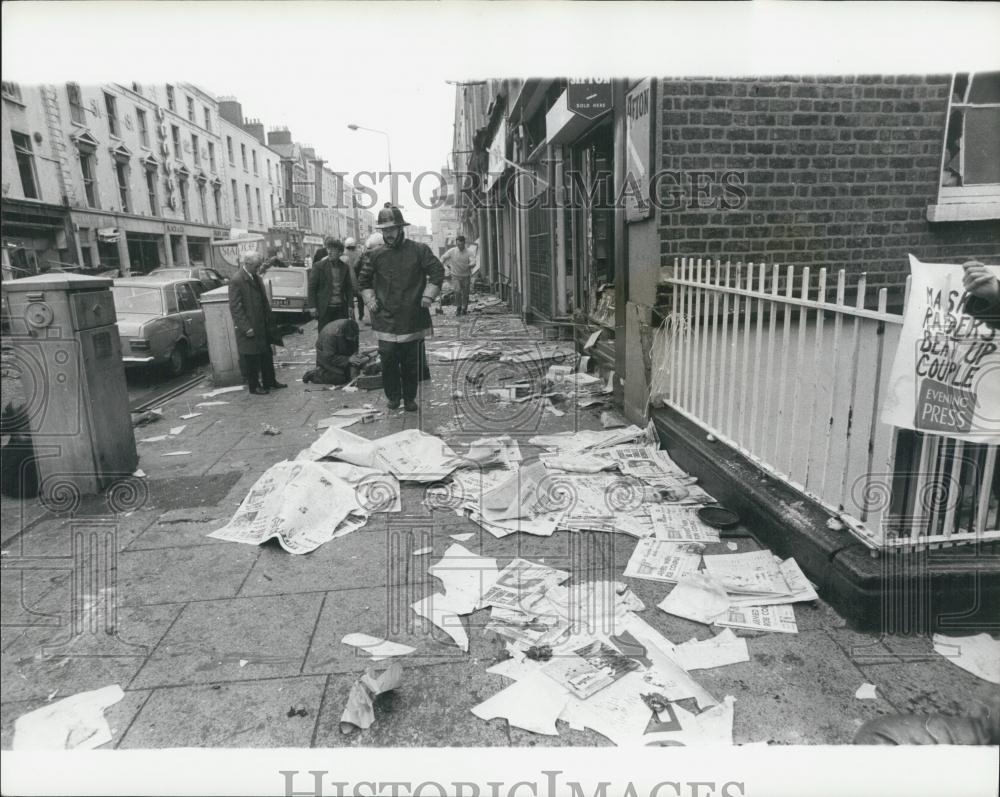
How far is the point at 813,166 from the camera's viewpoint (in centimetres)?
514

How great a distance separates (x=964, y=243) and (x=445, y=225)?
6281 centimetres

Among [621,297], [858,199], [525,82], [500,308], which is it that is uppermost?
[525,82]

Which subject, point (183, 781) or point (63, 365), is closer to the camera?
point (183, 781)

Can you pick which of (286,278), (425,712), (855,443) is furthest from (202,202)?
(425,712)

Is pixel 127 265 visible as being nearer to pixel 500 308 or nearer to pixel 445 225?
pixel 500 308

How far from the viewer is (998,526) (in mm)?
2660

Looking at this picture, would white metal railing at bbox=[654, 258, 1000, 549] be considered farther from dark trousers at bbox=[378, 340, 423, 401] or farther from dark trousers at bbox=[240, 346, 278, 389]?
dark trousers at bbox=[240, 346, 278, 389]

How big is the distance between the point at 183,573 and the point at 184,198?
116ft

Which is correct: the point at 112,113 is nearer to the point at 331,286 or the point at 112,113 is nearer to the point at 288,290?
the point at 288,290

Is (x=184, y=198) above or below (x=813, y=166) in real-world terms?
above

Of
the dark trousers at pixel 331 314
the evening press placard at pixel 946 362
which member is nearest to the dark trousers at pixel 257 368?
the dark trousers at pixel 331 314

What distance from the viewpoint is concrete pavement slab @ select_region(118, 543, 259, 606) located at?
9.93 feet

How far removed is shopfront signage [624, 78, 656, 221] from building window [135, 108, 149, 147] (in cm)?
3101

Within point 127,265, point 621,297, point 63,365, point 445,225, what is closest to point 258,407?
point 63,365
